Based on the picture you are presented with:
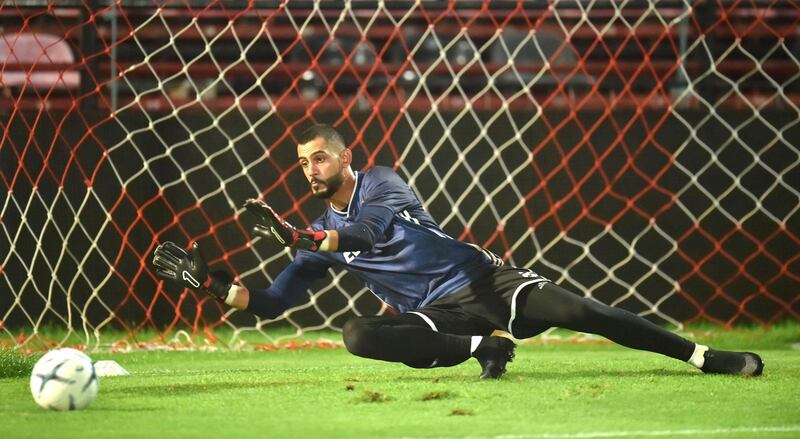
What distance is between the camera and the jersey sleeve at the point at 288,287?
490 cm

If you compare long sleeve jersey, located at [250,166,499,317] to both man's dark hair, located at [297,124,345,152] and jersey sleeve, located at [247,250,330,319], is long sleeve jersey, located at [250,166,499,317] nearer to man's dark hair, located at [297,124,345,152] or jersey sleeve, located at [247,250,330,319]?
jersey sleeve, located at [247,250,330,319]

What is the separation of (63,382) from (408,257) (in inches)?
59.3

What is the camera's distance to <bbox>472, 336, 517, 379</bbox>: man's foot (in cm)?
478

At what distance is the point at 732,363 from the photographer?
475 cm

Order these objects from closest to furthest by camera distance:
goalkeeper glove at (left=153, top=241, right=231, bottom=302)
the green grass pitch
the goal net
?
the green grass pitch < goalkeeper glove at (left=153, top=241, right=231, bottom=302) < the goal net

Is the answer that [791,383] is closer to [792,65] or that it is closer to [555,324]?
[555,324]

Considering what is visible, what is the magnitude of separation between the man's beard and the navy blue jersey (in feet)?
0.24

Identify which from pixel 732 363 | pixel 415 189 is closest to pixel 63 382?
pixel 732 363

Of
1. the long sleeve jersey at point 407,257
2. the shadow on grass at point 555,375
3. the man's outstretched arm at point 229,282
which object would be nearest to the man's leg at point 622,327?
the shadow on grass at point 555,375

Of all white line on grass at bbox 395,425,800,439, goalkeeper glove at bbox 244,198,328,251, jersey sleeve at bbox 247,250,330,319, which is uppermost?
goalkeeper glove at bbox 244,198,328,251

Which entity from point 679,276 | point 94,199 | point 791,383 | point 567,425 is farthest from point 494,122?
point 567,425

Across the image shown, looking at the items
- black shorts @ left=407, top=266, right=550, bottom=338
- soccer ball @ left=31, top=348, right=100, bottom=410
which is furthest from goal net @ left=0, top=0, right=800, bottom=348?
soccer ball @ left=31, top=348, right=100, bottom=410

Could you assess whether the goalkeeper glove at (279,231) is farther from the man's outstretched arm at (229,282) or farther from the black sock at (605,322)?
the black sock at (605,322)

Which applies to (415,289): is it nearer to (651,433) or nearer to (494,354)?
(494,354)
